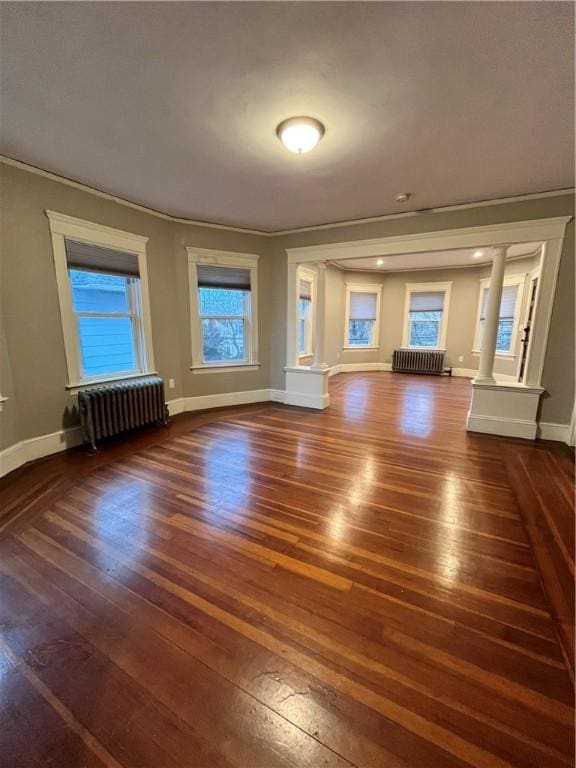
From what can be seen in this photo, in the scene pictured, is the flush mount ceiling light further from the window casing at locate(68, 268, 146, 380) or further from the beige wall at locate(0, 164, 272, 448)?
the window casing at locate(68, 268, 146, 380)

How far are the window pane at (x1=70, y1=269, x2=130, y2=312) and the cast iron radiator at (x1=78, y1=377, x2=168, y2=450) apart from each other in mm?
916

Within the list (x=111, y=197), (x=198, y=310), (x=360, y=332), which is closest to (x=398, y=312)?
(x=360, y=332)

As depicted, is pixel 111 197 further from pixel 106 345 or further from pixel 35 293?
pixel 106 345

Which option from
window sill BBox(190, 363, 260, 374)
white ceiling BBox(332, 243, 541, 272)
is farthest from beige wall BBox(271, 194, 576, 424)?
window sill BBox(190, 363, 260, 374)

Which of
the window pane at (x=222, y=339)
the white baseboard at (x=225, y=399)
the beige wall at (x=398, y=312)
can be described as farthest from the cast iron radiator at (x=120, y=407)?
the beige wall at (x=398, y=312)

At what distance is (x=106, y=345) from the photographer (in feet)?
12.3

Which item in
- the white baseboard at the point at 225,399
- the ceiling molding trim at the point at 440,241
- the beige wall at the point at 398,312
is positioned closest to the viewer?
the ceiling molding trim at the point at 440,241

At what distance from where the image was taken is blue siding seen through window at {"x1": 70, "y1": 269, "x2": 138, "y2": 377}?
11.3 feet

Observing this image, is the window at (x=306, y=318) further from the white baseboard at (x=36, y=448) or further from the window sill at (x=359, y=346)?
the white baseboard at (x=36, y=448)

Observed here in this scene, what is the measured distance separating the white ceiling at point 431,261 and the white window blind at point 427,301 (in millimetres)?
653

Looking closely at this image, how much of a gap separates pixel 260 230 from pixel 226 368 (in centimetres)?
217

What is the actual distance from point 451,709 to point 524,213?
4.33 metres

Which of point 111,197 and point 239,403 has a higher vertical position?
point 111,197

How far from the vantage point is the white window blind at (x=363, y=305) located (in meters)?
8.29
